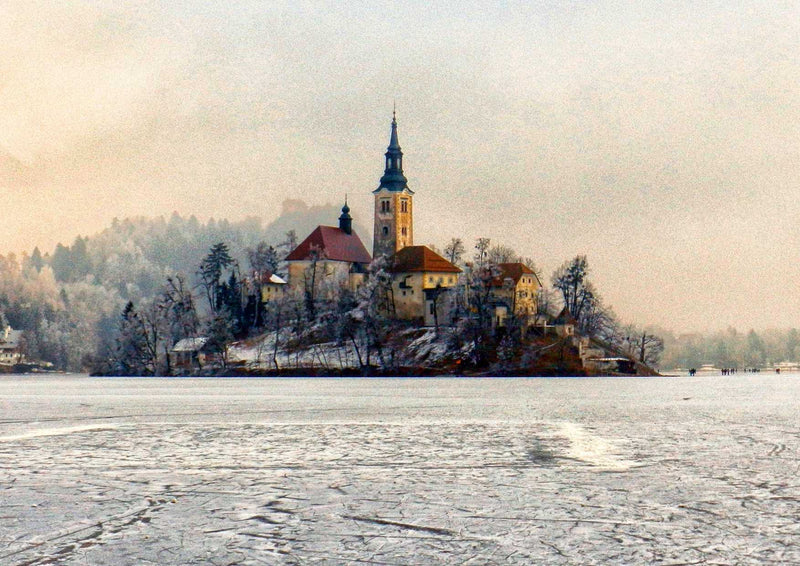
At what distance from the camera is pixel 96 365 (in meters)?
162

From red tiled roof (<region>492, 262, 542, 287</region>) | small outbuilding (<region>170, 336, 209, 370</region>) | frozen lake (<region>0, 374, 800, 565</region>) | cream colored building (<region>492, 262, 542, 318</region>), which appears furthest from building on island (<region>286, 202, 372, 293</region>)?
frozen lake (<region>0, 374, 800, 565</region>)

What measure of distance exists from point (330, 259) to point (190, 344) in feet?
105

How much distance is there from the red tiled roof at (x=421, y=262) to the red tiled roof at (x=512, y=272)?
483 inches

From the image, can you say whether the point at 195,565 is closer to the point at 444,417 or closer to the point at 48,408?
the point at 444,417

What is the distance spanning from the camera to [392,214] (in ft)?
575

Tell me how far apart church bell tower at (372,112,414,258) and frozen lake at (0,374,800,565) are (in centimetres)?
15112

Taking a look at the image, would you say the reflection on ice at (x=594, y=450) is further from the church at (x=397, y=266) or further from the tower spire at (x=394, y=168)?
the tower spire at (x=394, y=168)

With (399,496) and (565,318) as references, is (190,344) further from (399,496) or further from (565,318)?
(399,496)

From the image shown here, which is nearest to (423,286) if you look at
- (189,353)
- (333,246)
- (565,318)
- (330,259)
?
(330,259)

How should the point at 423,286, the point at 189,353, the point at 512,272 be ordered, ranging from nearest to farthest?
the point at 512,272 < the point at 189,353 < the point at 423,286

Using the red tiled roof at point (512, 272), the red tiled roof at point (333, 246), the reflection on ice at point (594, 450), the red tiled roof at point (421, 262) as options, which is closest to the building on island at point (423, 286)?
the red tiled roof at point (421, 262)

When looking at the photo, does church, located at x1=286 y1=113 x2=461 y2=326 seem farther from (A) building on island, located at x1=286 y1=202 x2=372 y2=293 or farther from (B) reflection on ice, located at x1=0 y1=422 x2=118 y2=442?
(B) reflection on ice, located at x1=0 y1=422 x2=118 y2=442

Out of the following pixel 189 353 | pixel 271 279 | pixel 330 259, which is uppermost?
pixel 330 259

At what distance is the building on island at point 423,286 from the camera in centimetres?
14688
